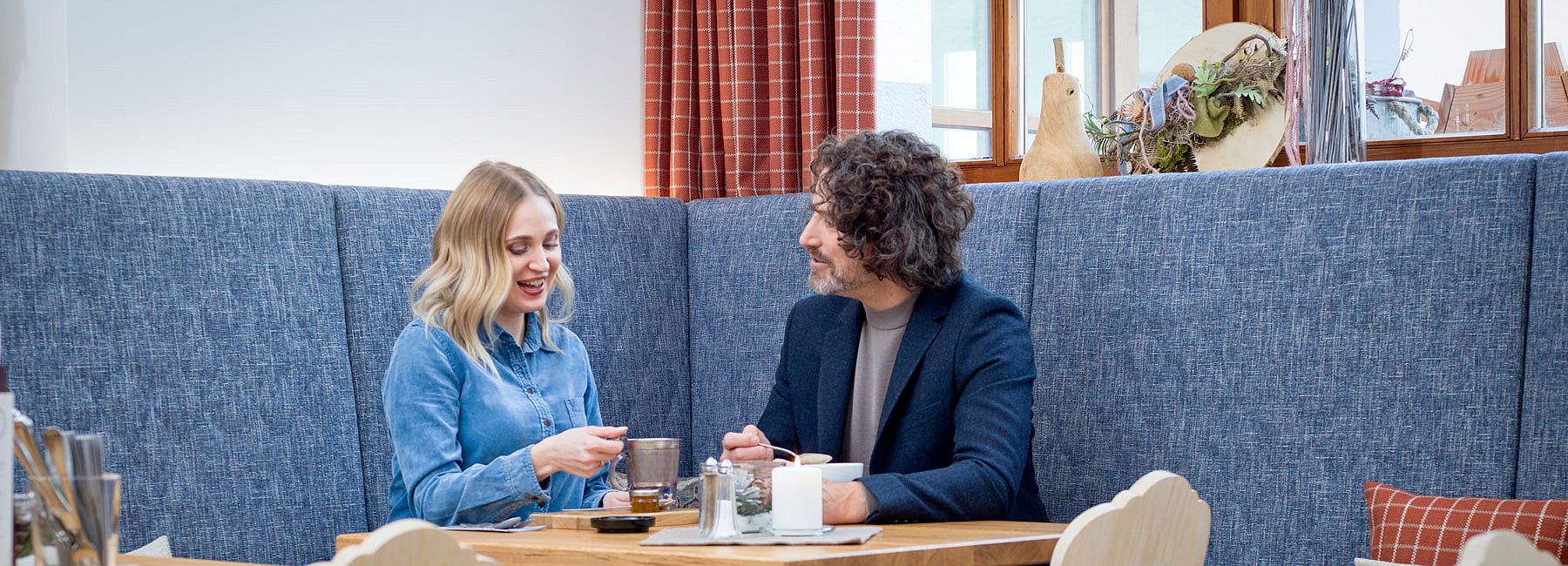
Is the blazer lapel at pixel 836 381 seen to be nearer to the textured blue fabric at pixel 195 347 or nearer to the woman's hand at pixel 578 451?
the woman's hand at pixel 578 451

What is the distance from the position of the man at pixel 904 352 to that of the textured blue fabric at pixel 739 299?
0.56m

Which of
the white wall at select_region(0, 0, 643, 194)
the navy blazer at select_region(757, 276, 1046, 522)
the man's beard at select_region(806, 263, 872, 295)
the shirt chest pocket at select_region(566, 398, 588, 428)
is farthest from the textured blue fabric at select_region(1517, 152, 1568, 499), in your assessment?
the white wall at select_region(0, 0, 643, 194)

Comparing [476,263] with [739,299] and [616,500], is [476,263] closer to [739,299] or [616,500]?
[616,500]

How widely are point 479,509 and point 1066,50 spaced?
2.28 metres

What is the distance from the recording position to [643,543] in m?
1.58

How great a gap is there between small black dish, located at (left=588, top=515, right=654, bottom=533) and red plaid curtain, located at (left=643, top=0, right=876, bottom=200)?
5.90 feet

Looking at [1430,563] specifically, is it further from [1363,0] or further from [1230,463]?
[1363,0]

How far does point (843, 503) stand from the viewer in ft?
6.11

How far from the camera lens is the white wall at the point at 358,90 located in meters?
3.04

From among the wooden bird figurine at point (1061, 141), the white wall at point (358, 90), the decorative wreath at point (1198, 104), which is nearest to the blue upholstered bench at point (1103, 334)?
the wooden bird figurine at point (1061, 141)

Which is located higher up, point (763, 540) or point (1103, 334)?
point (1103, 334)

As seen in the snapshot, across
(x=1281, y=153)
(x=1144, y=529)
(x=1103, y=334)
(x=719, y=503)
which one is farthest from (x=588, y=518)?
(x=1281, y=153)

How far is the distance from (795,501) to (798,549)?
12 centimetres

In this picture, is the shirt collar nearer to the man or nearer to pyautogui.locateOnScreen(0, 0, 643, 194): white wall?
the man
